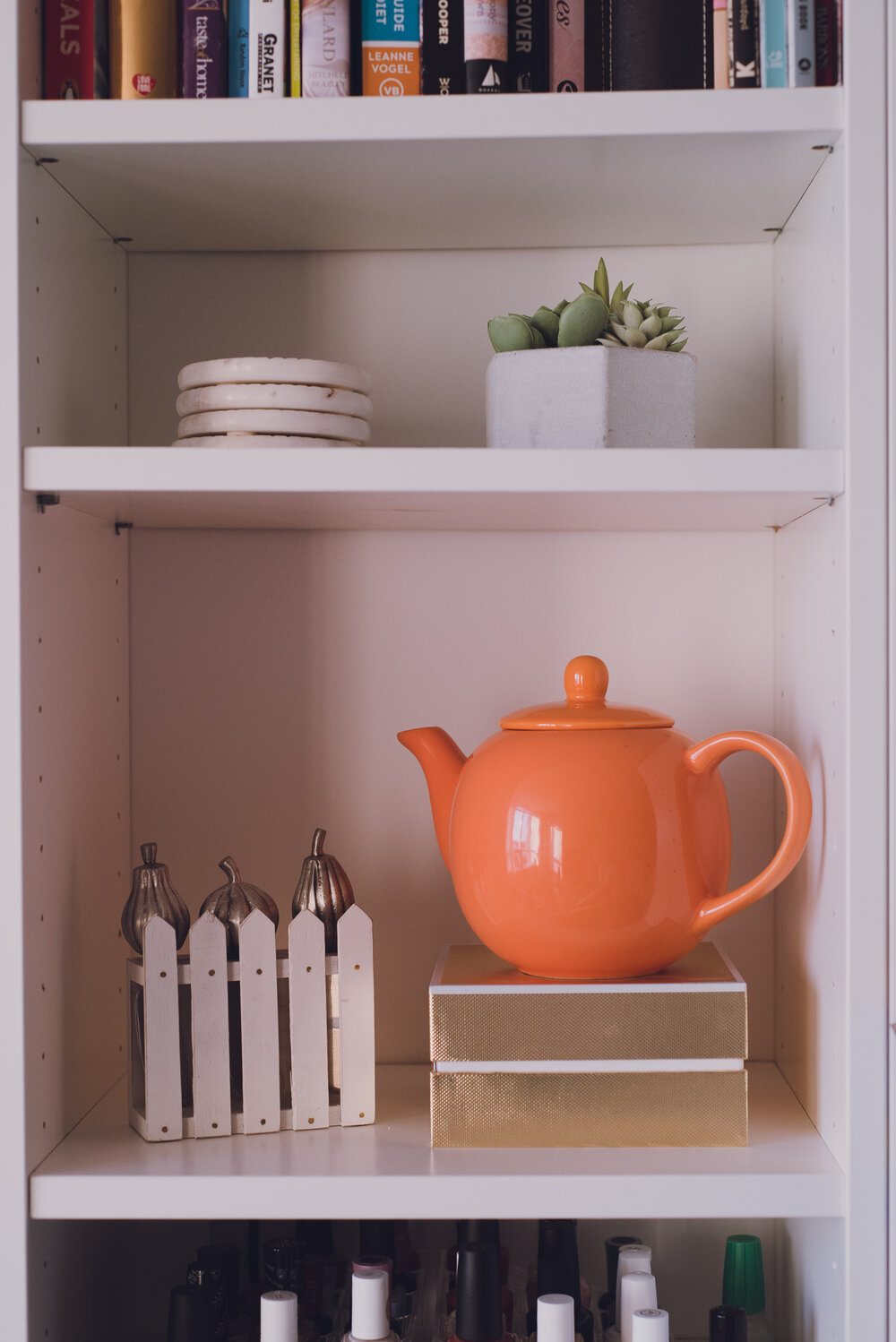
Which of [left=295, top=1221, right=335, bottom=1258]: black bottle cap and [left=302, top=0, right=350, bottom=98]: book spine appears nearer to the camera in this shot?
[left=302, top=0, right=350, bottom=98]: book spine

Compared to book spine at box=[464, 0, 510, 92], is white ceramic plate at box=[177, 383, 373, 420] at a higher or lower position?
lower

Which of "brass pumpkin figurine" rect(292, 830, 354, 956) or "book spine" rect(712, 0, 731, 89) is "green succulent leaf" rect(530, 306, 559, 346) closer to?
"book spine" rect(712, 0, 731, 89)

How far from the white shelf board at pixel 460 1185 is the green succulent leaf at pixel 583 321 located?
58 centimetres

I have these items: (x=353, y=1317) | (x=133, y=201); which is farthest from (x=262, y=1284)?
(x=133, y=201)

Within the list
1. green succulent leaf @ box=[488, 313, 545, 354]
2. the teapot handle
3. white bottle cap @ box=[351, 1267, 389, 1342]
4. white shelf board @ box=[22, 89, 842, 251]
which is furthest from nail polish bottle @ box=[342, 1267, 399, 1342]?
white shelf board @ box=[22, 89, 842, 251]

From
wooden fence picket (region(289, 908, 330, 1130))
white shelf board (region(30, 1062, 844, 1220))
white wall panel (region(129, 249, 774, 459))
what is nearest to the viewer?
white shelf board (region(30, 1062, 844, 1220))

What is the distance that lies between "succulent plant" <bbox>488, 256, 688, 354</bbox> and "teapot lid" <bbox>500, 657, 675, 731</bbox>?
0.24 metres

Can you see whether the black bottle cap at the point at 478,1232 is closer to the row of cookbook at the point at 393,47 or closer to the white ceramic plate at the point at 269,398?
the white ceramic plate at the point at 269,398

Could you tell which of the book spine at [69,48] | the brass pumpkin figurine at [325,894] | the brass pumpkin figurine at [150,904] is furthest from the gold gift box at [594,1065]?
the book spine at [69,48]

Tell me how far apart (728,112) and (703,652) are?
0.46 meters

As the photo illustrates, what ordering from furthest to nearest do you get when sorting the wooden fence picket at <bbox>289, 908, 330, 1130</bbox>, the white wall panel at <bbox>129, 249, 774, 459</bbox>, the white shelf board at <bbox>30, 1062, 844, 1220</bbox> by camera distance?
the white wall panel at <bbox>129, 249, 774, 459</bbox>, the wooden fence picket at <bbox>289, 908, 330, 1130</bbox>, the white shelf board at <bbox>30, 1062, 844, 1220</bbox>

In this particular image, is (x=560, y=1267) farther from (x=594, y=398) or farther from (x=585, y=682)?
(x=594, y=398)

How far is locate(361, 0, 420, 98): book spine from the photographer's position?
84 cm

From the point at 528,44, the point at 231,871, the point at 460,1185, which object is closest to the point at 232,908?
the point at 231,871
